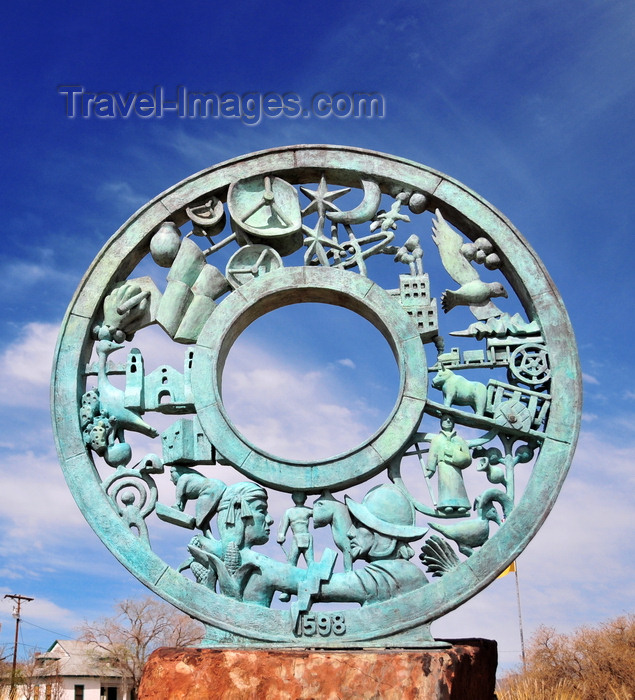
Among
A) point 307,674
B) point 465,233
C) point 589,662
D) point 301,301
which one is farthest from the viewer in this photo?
point 589,662

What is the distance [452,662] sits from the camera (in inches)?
219

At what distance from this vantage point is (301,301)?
23.7 feet

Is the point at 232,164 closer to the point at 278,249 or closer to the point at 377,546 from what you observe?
the point at 278,249

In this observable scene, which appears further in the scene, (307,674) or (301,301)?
(301,301)

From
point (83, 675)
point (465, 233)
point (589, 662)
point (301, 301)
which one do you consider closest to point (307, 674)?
point (301, 301)

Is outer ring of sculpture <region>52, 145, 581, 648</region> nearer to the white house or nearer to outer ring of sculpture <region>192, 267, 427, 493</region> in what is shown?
outer ring of sculpture <region>192, 267, 427, 493</region>

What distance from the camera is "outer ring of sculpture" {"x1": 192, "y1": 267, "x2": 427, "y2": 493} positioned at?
649 cm

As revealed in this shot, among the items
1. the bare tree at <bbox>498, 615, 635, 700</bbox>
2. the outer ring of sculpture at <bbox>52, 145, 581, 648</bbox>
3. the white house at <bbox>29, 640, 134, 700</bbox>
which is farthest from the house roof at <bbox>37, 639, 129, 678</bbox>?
the outer ring of sculpture at <bbox>52, 145, 581, 648</bbox>

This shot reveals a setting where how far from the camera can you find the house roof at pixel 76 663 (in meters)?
27.6

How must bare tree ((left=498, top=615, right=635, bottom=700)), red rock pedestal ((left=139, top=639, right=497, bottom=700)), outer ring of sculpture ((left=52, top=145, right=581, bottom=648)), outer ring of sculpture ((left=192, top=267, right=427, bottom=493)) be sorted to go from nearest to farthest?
red rock pedestal ((left=139, top=639, right=497, bottom=700)) → outer ring of sculpture ((left=52, top=145, right=581, bottom=648)) → outer ring of sculpture ((left=192, top=267, right=427, bottom=493)) → bare tree ((left=498, top=615, right=635, bottom=700))

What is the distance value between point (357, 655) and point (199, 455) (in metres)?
2.04

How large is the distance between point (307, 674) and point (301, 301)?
3111 mm

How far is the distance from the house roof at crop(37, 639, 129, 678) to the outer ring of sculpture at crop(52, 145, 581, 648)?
22552mm

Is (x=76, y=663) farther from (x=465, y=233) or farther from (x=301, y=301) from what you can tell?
(x=465, y=233)
